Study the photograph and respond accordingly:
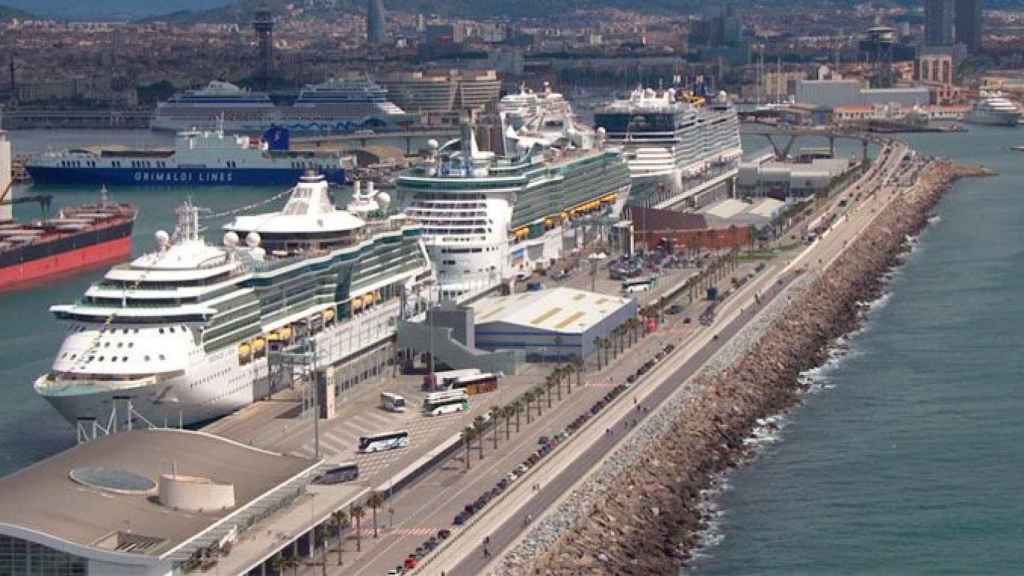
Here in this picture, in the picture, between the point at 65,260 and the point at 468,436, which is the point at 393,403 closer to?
the point at 468,436

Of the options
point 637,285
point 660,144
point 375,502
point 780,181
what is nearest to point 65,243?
point 637,285

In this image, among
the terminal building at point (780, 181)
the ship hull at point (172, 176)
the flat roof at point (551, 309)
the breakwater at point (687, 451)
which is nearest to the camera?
the breakwater at point (687, 451)

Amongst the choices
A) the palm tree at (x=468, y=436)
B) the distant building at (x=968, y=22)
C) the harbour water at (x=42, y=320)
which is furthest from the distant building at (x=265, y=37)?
the palm tree at (x=468, y=436)

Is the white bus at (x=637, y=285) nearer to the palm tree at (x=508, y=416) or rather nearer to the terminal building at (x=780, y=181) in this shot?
the palm tree at (x=508, y=416)

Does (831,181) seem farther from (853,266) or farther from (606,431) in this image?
(606,431)

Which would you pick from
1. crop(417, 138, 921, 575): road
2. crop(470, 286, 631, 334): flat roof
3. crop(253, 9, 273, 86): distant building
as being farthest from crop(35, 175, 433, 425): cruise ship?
crop(253, 9, 273, 86): distant building

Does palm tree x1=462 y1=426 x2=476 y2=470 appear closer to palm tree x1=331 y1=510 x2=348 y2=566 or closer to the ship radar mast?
palm tree x1=331 y1=510 x2=348 y2=566
